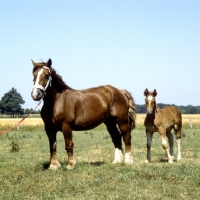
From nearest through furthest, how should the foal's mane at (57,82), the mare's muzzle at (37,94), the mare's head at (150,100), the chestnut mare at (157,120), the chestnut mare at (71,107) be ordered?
1. the mare's muzzle at (37,94)
2. the chestnut mare at (71,107)
3. the foal's mane at (57,82)
4. the mare's head at (150,100)
5. the chestnut mare at (157,120)

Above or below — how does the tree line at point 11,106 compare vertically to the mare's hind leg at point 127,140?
above

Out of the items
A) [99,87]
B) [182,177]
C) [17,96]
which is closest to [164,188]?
[182,177]

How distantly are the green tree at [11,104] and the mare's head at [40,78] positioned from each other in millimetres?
107014

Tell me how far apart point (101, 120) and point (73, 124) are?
87 cm

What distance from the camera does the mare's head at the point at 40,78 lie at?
8.02m

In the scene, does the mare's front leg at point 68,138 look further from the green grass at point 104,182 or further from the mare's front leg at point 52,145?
the mare's front leg at point 52,145

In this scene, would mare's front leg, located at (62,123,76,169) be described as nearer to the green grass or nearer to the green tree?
the green grass

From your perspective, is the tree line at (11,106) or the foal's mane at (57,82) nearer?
the foal's mane at (57,82)

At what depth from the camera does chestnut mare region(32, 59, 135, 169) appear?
8.45m

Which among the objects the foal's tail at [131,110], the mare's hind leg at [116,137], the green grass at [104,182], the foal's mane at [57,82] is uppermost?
the foal's mane at [57,82]

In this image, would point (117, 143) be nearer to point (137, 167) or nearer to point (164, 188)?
point (137, 167)

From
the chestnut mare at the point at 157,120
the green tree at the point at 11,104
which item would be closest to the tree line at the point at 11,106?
the green tree at the point at 11,104

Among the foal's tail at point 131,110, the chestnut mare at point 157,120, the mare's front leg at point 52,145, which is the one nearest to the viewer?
the mare's front leg at point 52,145

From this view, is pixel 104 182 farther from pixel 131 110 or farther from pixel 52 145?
pixel 131 110
